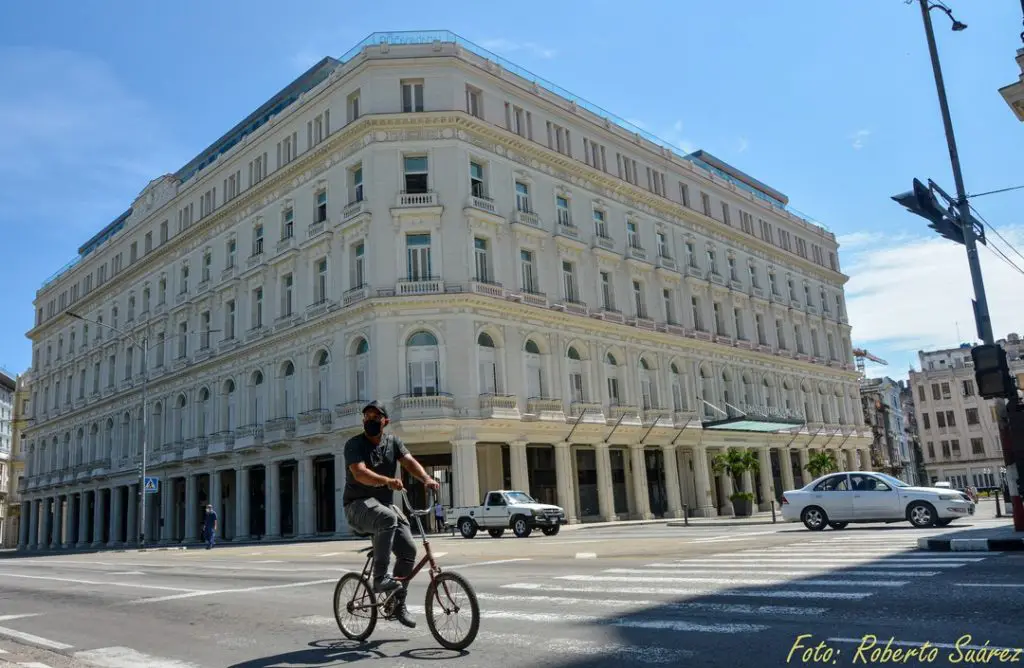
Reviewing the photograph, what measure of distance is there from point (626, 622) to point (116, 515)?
177 feet

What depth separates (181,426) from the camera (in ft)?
154

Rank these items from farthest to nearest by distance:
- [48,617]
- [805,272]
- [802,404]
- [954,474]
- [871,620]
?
[954,474], [805,272], [802,404], [48,617], [871,620]

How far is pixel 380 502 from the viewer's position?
22.9 ft

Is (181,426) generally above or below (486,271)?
below

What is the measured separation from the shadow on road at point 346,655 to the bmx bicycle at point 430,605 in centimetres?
12

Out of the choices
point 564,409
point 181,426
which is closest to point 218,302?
point 181,426

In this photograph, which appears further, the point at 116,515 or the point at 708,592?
the point at 116,515

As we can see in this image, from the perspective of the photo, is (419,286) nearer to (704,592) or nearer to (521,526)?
(521,526)

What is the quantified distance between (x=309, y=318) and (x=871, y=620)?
3366cm

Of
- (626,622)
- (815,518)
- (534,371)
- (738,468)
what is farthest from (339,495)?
(626,622)

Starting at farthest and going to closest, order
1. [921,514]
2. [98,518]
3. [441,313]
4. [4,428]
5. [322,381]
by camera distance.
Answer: [4,428] < [98,518] < [322,381] < [441,313] < [921,514]

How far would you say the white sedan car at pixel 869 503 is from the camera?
1912 centimetres

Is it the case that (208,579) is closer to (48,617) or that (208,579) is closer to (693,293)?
(48,617)

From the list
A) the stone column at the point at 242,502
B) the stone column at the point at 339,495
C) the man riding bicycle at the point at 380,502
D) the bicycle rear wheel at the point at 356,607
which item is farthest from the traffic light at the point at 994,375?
the stone column at the point at 242,502
